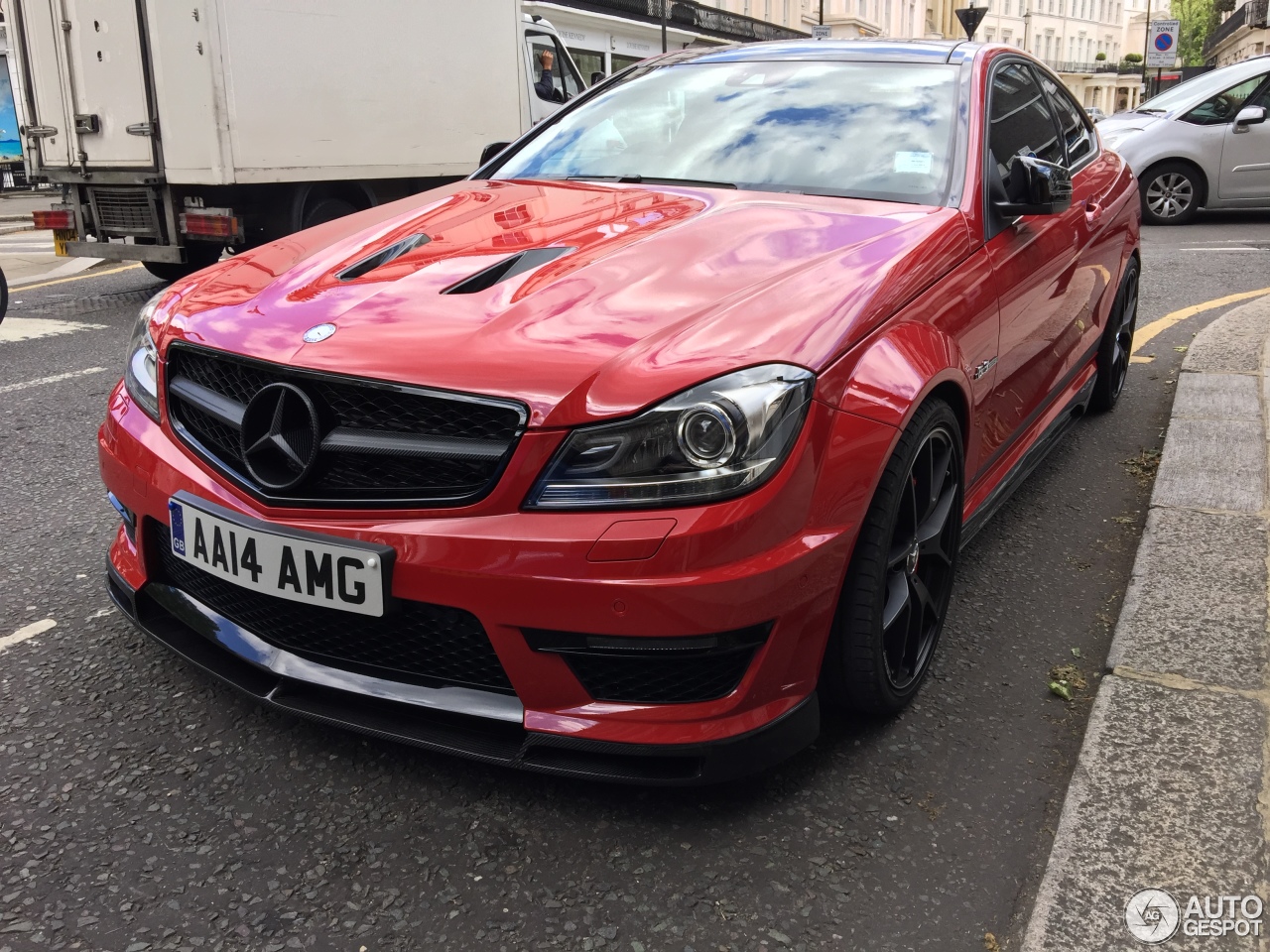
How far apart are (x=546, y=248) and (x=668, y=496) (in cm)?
94

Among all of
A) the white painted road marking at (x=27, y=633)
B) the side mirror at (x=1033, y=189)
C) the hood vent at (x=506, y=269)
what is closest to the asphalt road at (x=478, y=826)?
the white painted road marking at (x=27, y=633)

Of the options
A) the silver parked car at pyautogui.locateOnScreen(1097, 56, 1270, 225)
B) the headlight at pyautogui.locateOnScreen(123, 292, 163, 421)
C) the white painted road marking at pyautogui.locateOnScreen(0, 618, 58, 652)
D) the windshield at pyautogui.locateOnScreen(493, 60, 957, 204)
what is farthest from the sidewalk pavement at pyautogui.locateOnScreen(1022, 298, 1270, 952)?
the silver parked car at pyautogui.locateOnScreen(1097, 56, 1270, 225)

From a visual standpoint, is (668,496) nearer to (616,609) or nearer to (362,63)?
(616,609)

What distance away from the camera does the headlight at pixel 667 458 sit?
6.33 ft

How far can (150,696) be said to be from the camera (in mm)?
2602

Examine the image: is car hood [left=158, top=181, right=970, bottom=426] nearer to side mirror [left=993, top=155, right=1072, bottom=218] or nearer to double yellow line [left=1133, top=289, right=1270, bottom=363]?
side mirror [left=993, top=155, right=1072, bottom=218]

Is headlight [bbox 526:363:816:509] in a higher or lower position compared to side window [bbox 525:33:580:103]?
lower

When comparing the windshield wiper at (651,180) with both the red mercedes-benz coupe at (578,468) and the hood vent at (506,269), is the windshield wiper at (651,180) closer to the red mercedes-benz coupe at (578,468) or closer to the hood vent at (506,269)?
the red mercedes-benz coupe at (578,468)

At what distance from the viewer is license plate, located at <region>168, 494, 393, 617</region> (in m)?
2.01

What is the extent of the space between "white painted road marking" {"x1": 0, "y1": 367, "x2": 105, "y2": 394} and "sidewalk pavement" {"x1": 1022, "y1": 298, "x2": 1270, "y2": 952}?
5189 mm

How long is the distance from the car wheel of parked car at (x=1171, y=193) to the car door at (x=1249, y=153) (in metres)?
0.30

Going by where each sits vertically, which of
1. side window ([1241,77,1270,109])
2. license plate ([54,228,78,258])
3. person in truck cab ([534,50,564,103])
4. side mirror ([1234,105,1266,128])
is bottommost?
license plate ([54,228,78,258])

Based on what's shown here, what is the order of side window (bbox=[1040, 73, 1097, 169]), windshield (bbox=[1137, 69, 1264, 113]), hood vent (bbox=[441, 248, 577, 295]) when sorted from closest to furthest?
hood vent (bbox=[441, 248, 577, 295]) → side window (bbox=[1040, 73, 1097, 169]) → windshield (bbox=[1137, 69, 1264, 113])

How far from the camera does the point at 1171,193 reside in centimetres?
1242
